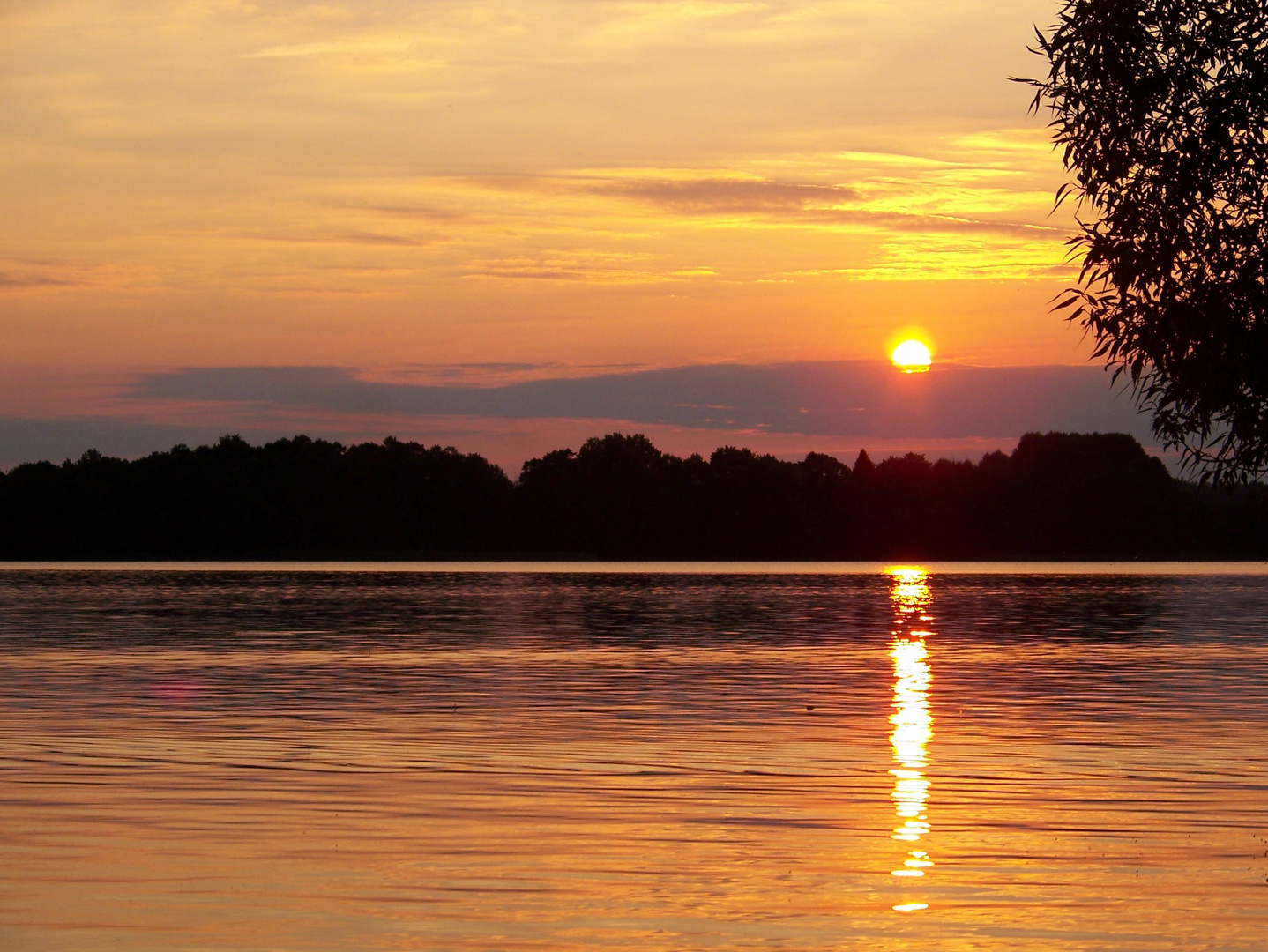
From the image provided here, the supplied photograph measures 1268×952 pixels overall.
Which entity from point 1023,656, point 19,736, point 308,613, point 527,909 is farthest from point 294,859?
point 308,613

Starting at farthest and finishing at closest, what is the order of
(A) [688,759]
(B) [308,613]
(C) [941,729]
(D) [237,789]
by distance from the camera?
(B) [308,613] < (C) [941,729] < (A) [688,759] < (D) [237,789]

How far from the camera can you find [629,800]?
63.3 feet

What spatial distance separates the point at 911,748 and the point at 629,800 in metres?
6.54

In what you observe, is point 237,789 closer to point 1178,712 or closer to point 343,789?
point 343,789

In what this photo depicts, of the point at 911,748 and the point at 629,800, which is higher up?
the point at 629,800

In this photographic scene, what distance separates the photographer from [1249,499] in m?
29.6

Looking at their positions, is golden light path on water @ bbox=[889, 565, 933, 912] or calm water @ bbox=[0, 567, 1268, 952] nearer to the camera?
calm water @ bbox=[0, 567, 1268, 952]

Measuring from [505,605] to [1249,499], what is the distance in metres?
55.8

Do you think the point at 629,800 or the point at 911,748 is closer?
the point at 629,800

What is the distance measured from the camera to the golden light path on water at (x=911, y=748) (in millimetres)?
15664

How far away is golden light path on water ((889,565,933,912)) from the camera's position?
15664 mm

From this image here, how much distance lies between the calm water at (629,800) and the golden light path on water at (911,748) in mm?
78

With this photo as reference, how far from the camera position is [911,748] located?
80.5 feet

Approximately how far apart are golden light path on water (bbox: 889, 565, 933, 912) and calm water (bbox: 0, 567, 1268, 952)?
8 centimetres
